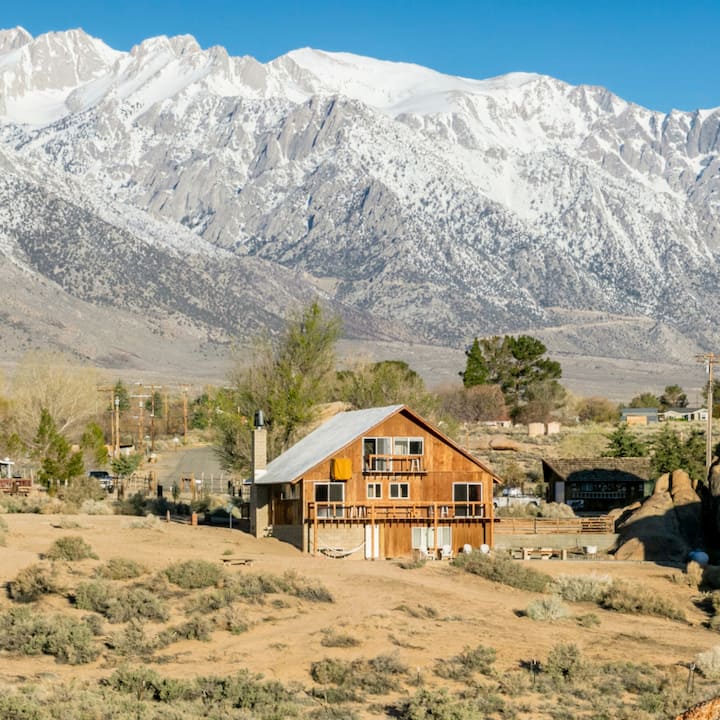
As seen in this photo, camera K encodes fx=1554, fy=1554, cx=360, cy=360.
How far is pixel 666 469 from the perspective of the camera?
3278 inches

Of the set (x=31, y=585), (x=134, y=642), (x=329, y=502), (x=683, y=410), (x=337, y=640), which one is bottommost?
(x=337, y=640)

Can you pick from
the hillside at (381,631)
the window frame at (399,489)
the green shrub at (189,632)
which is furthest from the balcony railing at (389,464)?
the green shrub at (189,632)

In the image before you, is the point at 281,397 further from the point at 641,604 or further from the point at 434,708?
the point at 434,708

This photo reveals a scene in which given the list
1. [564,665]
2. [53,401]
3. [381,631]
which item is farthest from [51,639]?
[53,401]

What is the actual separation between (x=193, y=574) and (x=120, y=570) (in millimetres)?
2247

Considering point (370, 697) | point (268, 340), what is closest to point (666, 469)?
point (268, 340)

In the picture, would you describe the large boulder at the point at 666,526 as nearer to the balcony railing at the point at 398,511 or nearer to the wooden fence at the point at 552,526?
the wooden fence at the point at 552,526

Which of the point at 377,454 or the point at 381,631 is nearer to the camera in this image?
the point at 381,631

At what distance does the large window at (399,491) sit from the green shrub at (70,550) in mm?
14491

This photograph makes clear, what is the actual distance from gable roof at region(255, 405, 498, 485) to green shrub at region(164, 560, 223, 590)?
39.4 feet

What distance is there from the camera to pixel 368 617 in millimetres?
42781

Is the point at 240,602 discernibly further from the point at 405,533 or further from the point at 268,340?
the point at 268,340

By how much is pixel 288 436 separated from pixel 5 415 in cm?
4823

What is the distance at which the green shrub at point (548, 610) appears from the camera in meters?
44.9
